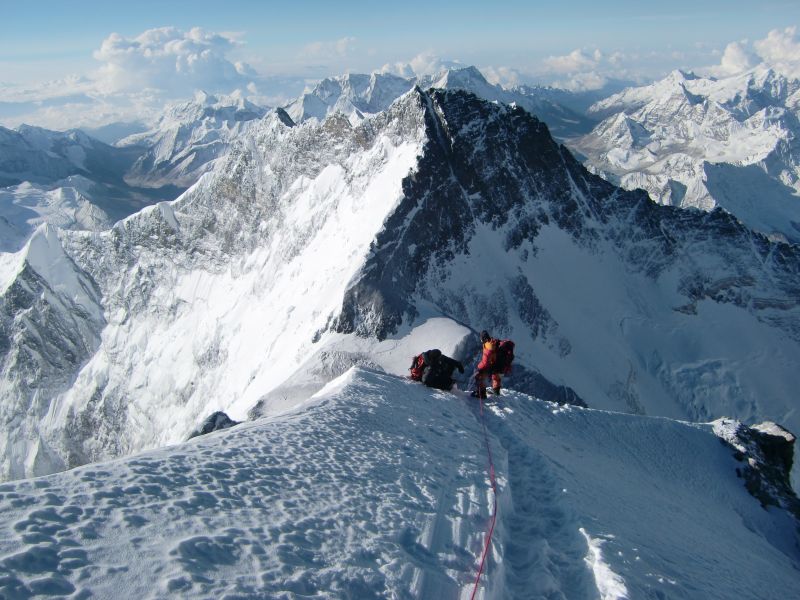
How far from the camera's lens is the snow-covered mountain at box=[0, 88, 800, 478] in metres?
59.5

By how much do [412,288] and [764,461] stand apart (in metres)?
37.9

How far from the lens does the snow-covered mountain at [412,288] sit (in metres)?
59.5

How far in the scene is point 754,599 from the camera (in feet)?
42.1

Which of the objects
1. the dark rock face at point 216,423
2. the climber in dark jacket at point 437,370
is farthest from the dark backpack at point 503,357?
the dark rock face at point 216,423

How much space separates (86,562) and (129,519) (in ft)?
4.25

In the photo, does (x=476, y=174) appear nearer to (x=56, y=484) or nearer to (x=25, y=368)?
(x=56, y=484)

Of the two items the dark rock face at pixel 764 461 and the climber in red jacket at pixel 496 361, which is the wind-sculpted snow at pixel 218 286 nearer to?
the climber in red jacket at pixel 496 361

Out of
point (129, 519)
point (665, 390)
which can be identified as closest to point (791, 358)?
point (665, 390)

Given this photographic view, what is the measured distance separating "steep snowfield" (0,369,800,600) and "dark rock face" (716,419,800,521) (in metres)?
6.97

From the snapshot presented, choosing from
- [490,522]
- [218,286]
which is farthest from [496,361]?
[218,286]

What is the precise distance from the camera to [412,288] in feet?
193

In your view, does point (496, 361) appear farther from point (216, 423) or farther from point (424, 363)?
point (216, 423)

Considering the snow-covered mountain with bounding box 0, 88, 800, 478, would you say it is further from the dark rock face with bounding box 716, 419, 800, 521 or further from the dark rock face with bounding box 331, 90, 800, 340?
the dark rock face with bounding box 716, 419, 800, 521

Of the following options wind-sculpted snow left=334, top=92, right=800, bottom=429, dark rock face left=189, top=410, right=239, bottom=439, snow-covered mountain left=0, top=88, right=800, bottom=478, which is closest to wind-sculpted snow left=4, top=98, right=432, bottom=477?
snow-covered mountain left=0, top=88, right=800, bottom=478
